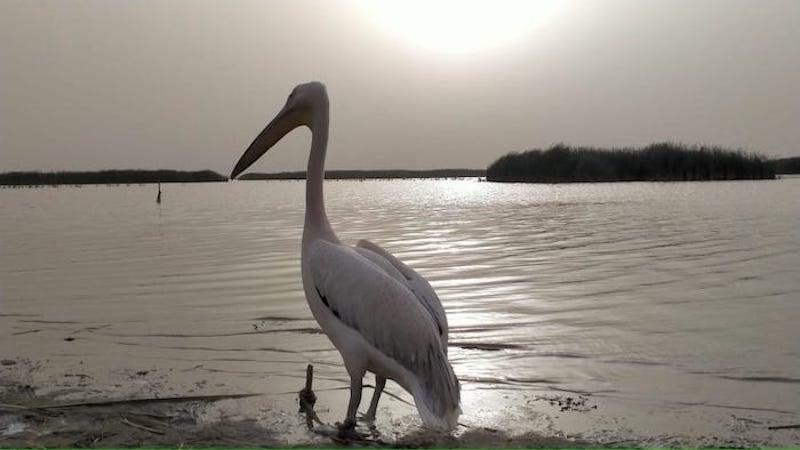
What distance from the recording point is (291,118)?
5.30 meters

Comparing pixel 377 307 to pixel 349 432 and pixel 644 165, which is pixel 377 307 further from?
pixel 644 165

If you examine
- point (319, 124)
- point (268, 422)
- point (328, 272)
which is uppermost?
point (319, 124)

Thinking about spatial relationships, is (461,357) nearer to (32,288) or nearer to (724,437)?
(724,437)

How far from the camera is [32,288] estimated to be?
991cm

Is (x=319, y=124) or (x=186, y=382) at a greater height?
(x=319, y=124)

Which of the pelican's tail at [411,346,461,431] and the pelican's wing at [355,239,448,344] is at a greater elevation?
the pelican's wing at [355,239,448,344]

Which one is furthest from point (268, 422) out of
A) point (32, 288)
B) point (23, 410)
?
point (32, 288)

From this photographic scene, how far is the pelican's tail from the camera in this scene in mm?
4098

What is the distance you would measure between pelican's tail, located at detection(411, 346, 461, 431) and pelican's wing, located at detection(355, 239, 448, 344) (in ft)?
0.64

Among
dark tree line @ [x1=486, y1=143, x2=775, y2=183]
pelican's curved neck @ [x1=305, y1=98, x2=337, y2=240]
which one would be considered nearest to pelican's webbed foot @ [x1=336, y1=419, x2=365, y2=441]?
pelican's curved neck @ [x1=305, y1=98, x2=337, y2=240]

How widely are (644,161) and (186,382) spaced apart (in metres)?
44.0

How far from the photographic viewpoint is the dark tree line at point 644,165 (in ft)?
147

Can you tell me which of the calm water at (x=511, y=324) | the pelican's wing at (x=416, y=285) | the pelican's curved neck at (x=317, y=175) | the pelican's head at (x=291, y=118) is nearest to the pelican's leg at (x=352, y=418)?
the calm water at (x=511, y=324)

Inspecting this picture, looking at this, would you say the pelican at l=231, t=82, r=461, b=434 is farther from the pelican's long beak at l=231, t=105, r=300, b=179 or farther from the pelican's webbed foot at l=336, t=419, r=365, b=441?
the pelican's long beak at l=231, t=105, r=300, b=179
